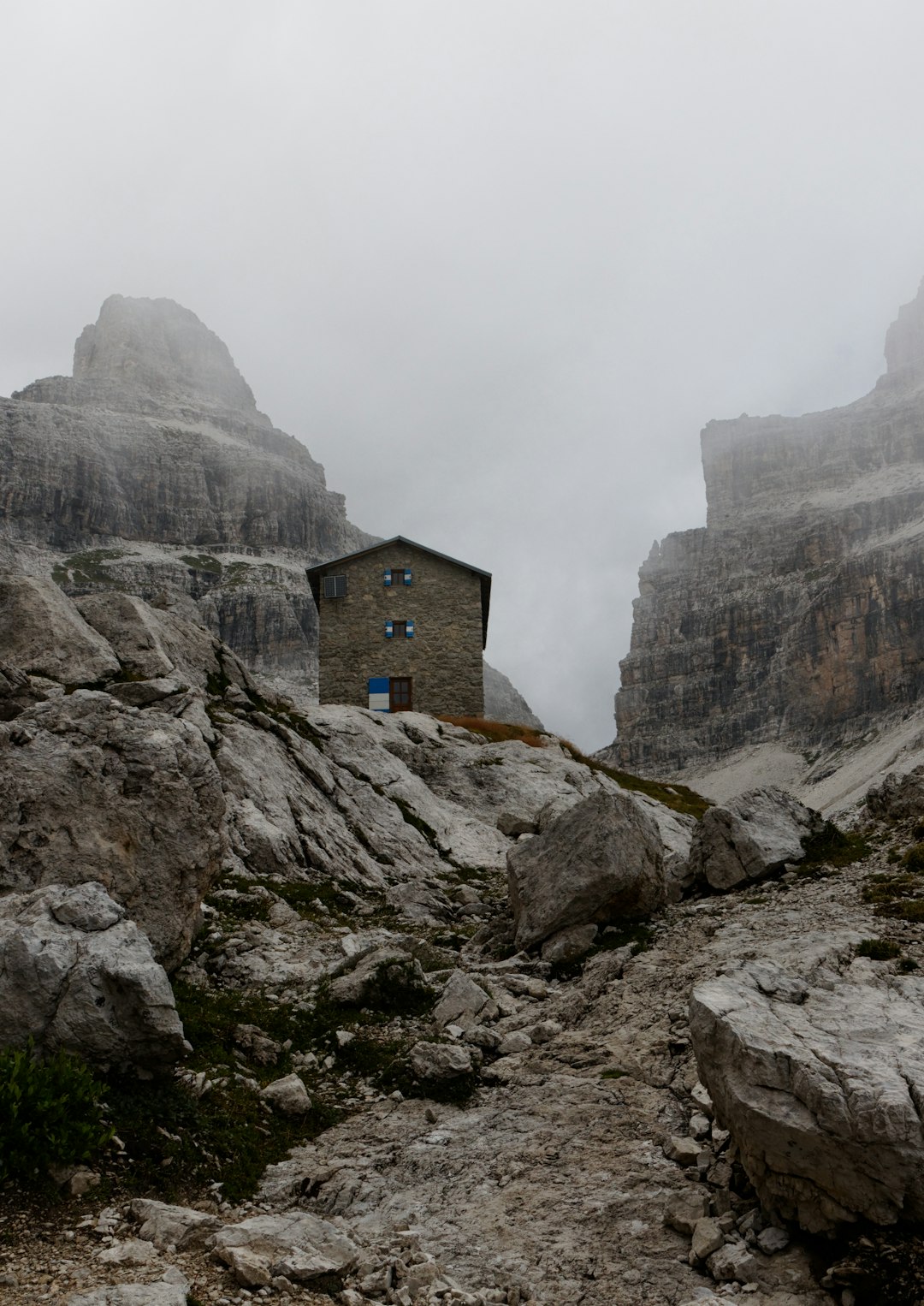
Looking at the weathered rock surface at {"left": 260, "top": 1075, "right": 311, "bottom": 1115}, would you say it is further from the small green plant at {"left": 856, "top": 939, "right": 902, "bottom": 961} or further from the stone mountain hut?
the stone mountain hut

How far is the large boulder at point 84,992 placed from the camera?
8.80m

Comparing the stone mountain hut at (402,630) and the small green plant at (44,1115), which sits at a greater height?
the stone mountain hut at (402,630)

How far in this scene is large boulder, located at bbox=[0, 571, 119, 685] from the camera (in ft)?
73.6

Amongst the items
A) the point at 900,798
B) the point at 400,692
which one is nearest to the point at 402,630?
the point at 400,692

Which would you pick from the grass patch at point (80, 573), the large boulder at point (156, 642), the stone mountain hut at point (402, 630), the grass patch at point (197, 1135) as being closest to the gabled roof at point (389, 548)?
the stone mountain hut at point (402, 630)

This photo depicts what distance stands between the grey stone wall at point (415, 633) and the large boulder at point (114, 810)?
3374cm

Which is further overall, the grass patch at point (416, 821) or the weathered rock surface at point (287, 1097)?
the grass patch at point (416, 821)

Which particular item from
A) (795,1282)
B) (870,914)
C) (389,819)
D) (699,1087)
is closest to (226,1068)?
(699,1087)

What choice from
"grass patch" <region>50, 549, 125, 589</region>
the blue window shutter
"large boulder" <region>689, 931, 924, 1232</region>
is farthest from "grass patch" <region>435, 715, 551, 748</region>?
"grass patch" <region>50, 549, 125, 589</region>

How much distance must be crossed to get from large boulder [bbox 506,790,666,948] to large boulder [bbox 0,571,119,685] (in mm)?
12393

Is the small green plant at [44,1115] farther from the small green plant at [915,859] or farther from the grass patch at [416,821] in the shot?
the grass patch at [416,821]

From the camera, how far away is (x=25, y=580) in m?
24.2

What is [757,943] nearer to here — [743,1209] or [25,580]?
[743,1209]

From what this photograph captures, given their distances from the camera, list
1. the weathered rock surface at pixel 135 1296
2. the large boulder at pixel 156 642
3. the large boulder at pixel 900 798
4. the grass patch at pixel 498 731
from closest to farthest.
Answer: the weathered rock surface at pixel 135 1296 → the large boulder at pixel 900 798 → the large boulder at pixel 156 642 → the grass patch at pixel 498 731
